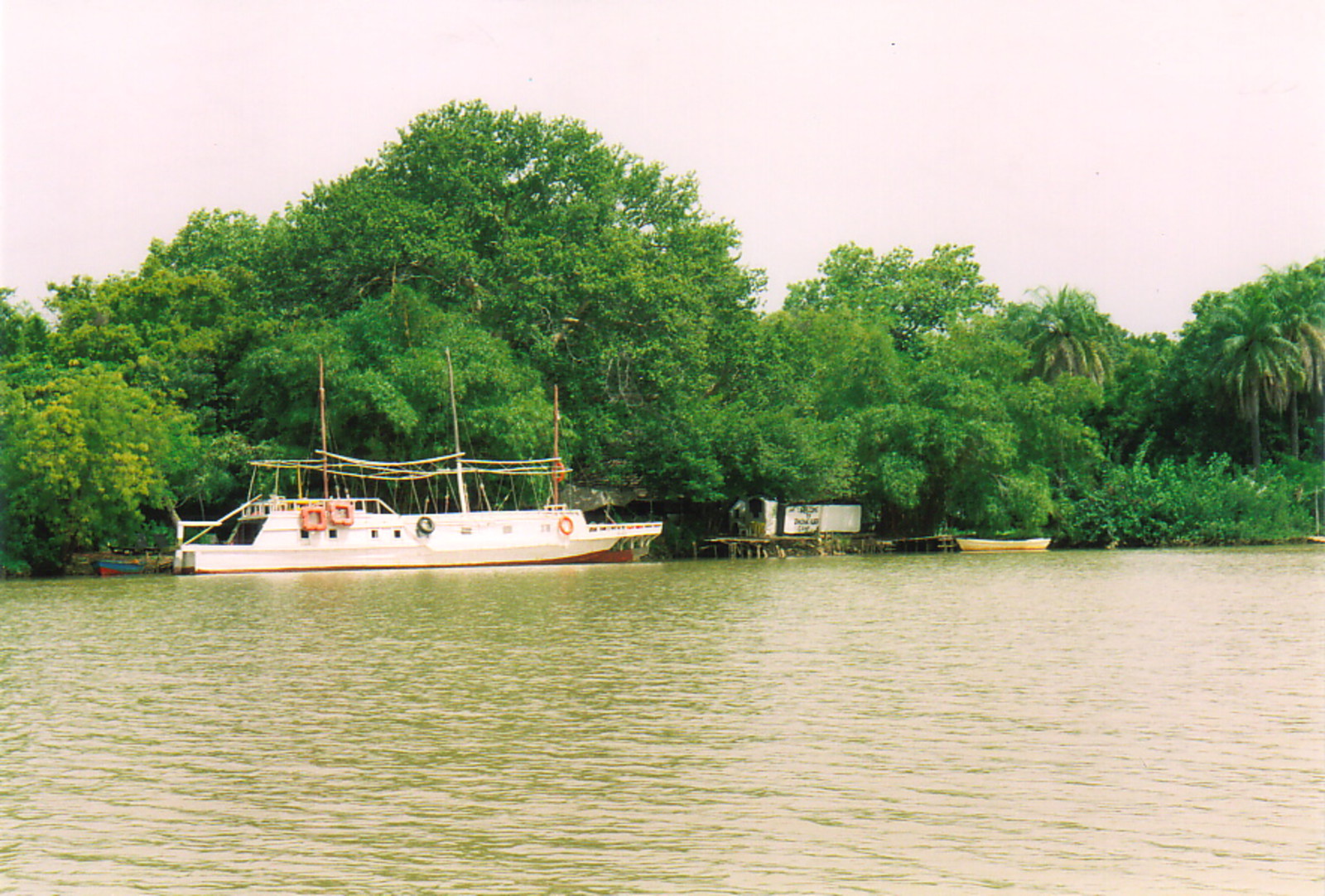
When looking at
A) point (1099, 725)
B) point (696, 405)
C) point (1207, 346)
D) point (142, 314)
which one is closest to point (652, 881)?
point (1099, 725)

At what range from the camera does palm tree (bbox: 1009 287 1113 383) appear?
63312 millimetres

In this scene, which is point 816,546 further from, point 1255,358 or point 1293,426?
point 1293,426

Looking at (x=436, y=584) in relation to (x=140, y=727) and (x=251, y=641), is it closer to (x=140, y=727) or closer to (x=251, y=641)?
(x=251, y=641)

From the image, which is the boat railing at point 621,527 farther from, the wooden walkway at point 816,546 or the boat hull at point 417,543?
the wooden walkway at point 816,546

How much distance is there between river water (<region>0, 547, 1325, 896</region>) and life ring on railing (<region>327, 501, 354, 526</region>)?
1925 centimetres

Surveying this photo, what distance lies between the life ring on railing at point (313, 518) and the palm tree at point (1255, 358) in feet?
118

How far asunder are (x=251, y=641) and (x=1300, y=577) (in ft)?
80.0

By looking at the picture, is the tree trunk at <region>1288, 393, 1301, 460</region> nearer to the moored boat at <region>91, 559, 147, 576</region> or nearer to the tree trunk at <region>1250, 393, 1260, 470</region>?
the tree trunk at <region>1250, 393, 1260, 470</region>

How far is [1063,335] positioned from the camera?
63562 millimetres

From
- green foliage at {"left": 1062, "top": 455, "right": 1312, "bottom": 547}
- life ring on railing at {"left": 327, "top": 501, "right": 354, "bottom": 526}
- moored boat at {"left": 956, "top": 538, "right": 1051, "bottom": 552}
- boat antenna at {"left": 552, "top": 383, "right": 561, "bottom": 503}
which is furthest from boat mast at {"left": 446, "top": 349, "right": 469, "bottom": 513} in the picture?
green foliage at {"left": 1062, "top": 455, "right": 1312, "bottom": 547}

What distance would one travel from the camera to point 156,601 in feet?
102

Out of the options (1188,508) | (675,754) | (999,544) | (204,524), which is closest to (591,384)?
(204,524)

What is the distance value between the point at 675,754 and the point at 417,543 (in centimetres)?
3430

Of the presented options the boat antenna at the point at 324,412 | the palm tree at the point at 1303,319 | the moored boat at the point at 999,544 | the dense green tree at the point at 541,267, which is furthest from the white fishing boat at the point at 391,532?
the palm tree at the point at 1303,319
